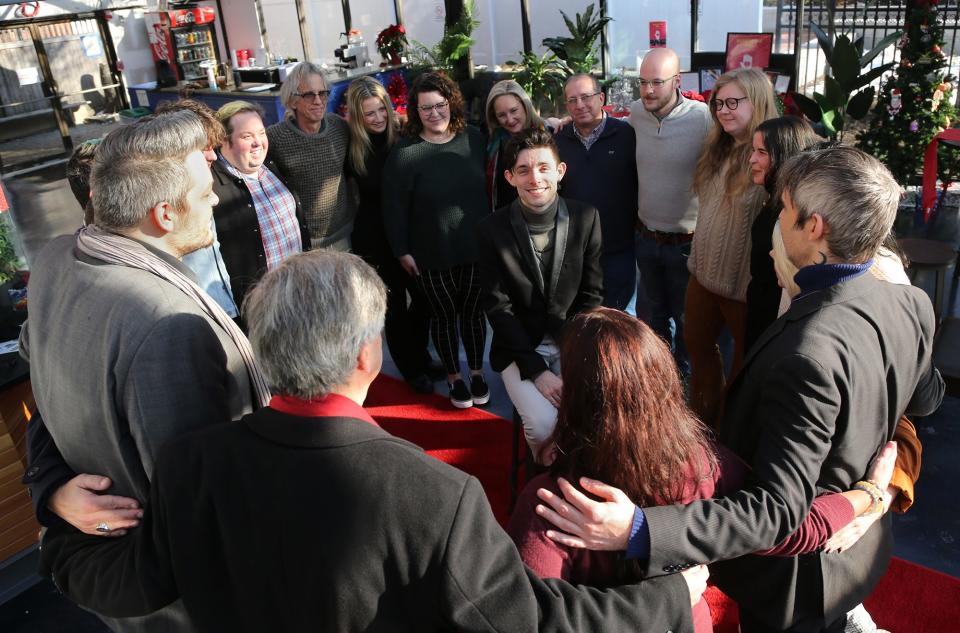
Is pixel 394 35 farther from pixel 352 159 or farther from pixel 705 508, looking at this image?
pixel 705 508

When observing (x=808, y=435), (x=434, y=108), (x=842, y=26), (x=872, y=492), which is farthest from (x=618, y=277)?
(x=842, y=26)

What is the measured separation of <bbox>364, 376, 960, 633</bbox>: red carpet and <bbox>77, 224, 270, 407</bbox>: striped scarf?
158 centimetres

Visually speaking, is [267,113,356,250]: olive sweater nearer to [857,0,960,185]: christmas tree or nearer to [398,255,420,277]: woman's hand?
[398,255,420,277]: woman's hand

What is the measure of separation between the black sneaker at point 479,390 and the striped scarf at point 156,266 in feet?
7.38

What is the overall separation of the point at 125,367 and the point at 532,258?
152 cm

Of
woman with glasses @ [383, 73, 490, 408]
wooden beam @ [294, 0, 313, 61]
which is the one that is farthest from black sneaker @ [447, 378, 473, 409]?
wooden beam @ [294, 0, 313, 61]

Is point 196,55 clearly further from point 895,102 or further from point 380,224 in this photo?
point 895,102

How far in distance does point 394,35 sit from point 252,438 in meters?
8.12

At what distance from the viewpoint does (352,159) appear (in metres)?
3.34

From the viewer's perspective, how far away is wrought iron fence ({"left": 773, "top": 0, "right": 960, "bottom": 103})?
19.4ft

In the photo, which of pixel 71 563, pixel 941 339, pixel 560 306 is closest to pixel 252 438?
pixel 71 563

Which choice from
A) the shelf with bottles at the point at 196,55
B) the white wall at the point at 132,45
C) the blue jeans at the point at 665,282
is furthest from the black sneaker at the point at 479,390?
the white wall at the point at 132,45

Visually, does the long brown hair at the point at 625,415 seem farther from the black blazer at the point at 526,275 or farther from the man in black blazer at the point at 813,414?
the black blazer at the point at 526,275

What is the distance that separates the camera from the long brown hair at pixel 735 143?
259 centimetres
